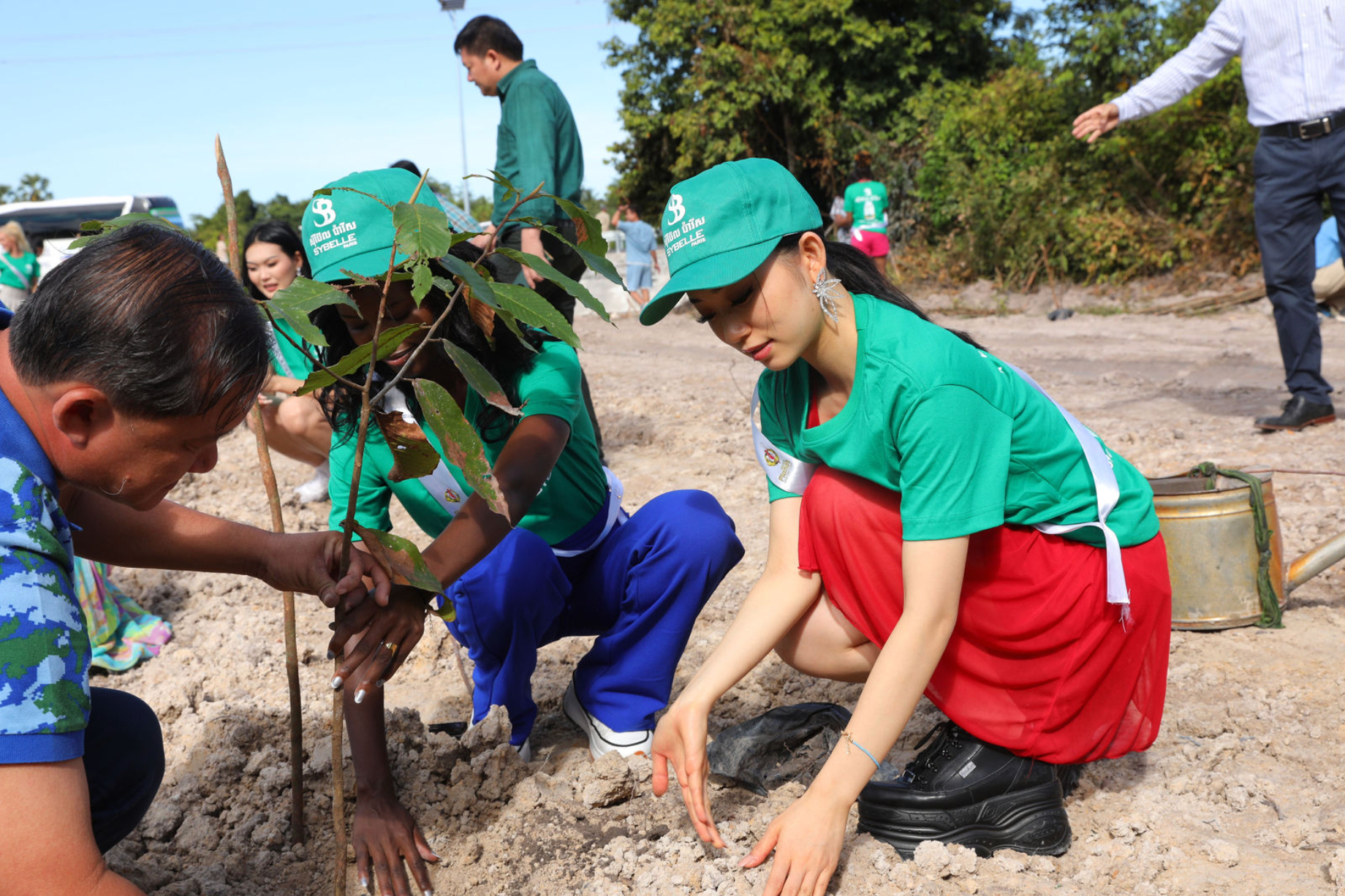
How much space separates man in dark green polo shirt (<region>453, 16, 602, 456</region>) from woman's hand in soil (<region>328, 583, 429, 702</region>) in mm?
2205

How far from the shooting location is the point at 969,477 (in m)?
1.58

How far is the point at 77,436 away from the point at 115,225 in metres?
0.39

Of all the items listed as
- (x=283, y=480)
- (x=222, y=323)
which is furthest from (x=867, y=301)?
(x=283, y=480)

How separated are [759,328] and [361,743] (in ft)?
3.58

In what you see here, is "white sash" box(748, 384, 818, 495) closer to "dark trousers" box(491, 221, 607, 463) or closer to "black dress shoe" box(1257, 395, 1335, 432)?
"dark trousers" box(491, 221, 607, 463)

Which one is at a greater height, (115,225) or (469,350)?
(115,225)

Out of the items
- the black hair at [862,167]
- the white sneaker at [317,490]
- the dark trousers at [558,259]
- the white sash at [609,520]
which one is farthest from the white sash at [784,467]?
the black hair at [862,167]

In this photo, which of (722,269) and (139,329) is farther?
(722,269)

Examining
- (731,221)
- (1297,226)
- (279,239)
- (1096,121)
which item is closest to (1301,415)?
(1297,226)

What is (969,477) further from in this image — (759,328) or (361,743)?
(361,743)

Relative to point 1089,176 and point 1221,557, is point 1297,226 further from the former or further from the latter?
point 1089,176

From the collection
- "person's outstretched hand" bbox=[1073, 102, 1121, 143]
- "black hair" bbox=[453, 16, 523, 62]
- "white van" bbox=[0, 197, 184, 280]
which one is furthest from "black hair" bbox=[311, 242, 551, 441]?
"white van" bbox=[0, 197, 184, 280]

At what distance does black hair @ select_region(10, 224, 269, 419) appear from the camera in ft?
Answer: 3.72

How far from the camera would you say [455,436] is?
128 centimetres
